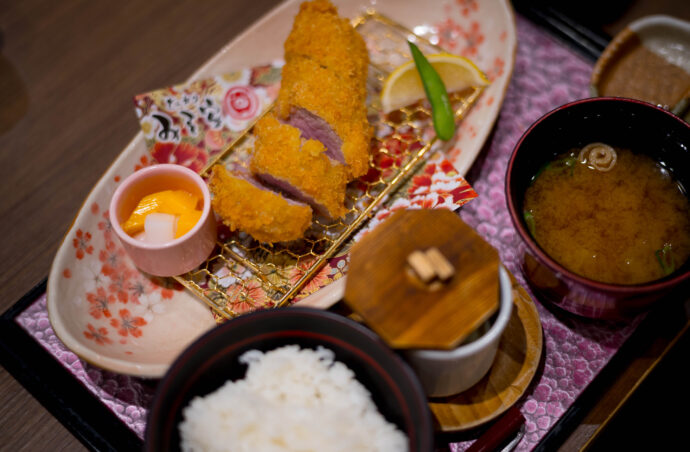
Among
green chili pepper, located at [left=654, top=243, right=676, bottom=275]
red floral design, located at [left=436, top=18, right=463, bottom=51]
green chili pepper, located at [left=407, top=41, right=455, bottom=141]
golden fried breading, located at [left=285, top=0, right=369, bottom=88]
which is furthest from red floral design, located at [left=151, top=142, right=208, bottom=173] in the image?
green chili pepper, located at [left=654, top=243, right=676, bottom=275]

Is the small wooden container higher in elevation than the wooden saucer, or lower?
higher

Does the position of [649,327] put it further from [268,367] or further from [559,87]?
[268,367]

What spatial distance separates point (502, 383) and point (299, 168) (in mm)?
816

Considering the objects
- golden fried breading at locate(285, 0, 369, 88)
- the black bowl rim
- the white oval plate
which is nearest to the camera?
the black bowl rim

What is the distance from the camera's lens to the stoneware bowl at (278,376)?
1169 millimetres

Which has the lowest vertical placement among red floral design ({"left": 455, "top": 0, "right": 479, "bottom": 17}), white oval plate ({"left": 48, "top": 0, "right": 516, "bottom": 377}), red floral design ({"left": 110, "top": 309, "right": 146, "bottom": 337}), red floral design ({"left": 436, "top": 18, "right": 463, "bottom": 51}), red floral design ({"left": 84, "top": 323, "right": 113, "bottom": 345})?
red floral design ({"left": 110, "top": 309, "right": 146, "bottom": 337})

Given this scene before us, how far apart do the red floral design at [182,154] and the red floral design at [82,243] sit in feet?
1.15

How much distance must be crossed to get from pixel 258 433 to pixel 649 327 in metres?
1.17

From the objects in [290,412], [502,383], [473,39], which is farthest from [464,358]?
[473,39]

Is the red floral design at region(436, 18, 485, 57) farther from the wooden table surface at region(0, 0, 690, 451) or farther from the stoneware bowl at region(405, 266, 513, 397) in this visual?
→ the stoneware bowl at region(405, 266, 513, 397)

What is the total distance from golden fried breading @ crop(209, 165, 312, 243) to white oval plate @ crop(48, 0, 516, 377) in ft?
1.01

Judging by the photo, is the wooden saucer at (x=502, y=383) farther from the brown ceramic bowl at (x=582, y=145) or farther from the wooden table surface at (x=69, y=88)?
the wooden table surface at (x=69, y=88)

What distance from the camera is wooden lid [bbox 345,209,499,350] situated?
1.18 metres

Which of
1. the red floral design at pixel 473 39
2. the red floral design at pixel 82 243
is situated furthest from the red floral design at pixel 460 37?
the red floral design at pixel 82 243
